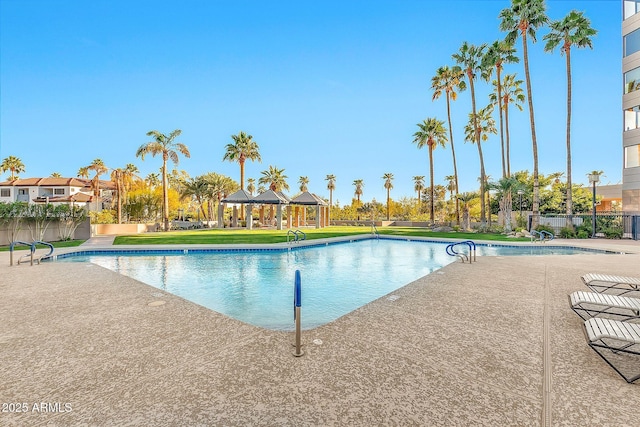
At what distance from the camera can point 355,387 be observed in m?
2.83

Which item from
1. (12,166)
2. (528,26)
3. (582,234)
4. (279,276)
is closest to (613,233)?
(582,234)

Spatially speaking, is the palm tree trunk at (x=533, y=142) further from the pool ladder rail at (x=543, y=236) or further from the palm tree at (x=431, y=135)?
the palm tree at (x=431, y=135)

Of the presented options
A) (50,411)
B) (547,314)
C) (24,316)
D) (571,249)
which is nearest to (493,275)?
(547,314)

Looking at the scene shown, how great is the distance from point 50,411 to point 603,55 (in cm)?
3391

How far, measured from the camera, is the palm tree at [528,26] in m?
21.5

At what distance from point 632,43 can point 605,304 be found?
26.6m

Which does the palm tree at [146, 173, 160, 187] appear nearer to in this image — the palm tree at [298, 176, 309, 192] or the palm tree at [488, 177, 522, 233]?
the palm tree at [298, 176, 309, 192]

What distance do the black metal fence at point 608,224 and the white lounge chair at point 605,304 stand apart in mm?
19753

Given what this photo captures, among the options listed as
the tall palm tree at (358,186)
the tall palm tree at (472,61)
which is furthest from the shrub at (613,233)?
the tall palm tree at (358,186)

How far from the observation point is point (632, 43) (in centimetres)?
2053

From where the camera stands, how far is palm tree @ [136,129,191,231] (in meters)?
28.5

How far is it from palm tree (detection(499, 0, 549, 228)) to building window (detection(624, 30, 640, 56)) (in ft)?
16.9

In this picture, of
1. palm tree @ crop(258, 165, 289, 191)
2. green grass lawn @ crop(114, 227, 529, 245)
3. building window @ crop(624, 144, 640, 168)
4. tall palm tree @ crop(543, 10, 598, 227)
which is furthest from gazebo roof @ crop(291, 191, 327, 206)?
building window @ crop(624, 144, 640, 168)

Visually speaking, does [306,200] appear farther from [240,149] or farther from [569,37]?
[569,37]
